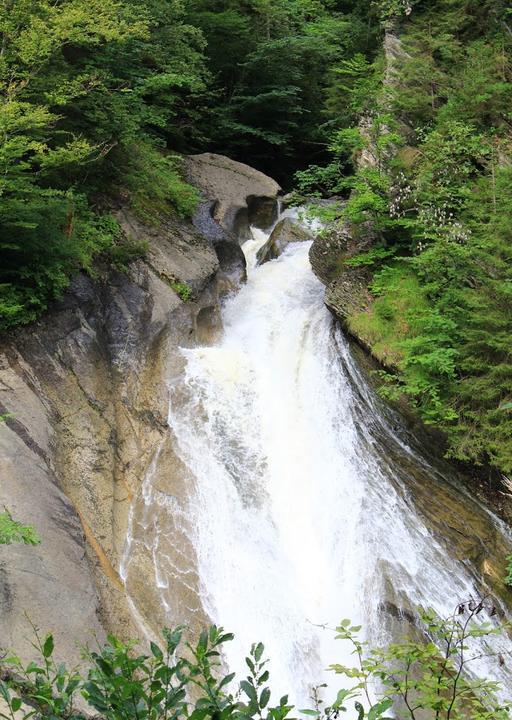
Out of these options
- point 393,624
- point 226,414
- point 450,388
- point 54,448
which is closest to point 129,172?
point 226,414

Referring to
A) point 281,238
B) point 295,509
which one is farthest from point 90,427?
point 281,238

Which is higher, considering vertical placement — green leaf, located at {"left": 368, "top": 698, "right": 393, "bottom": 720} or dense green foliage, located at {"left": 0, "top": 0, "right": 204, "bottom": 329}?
green leaf, located at {"left": 368, "top": 698, "right": 393, "bottom": 720}

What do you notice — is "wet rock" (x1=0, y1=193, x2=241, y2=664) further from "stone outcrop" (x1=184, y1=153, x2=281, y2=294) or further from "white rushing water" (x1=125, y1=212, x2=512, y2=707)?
"stone outcrop" (x1=184, y1=153, x2=281, y2=294)

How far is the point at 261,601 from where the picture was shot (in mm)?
7801

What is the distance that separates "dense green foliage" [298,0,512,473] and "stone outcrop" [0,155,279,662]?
352 centimetres

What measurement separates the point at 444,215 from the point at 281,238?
479cm

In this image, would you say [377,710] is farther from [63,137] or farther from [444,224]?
[63,137]

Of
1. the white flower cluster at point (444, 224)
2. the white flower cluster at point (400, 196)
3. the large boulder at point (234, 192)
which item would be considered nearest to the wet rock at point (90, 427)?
the large boulder at point (234, 192)

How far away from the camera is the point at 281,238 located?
1474cm

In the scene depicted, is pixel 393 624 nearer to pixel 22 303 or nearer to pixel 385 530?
pixel 385 530

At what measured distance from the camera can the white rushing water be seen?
7676 mm

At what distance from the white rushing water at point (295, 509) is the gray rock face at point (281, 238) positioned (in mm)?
3490

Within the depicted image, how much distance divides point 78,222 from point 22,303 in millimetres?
2155

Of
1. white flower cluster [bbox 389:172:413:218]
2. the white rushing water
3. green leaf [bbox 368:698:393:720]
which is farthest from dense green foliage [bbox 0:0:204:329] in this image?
green leaf [bbox 368:698:393:720]
